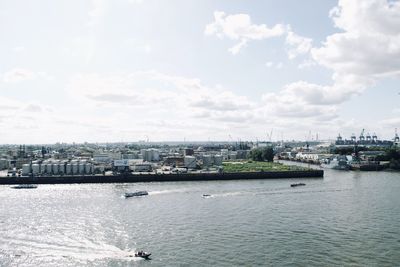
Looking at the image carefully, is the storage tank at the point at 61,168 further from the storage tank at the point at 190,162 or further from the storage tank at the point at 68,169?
the storage tank at the point at 190,162

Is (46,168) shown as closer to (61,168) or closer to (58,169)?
(58,169)

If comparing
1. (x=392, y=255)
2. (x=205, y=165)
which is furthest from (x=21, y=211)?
(x=205, y=165)

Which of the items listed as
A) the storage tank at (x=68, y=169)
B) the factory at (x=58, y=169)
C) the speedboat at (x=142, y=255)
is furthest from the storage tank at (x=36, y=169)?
the speedboat at (x=142, y=255)

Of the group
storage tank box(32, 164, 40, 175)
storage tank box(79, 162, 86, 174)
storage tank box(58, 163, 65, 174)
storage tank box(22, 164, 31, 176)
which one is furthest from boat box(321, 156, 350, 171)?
storage tank box(22, 164, 31, 176)

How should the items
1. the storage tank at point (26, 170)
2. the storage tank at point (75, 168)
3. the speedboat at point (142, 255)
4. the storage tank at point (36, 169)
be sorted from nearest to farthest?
the speedboat at point (142, 255) < the storage tank at point (26, 170) < the storage tank at point (36, 169) < the storage tank at point (75, 168)

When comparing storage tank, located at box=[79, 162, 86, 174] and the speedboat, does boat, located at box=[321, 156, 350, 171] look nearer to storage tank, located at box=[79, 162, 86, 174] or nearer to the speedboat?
storage tank, located at box=[79, 162, 86, 174]

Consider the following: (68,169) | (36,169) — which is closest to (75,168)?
(68,169)
